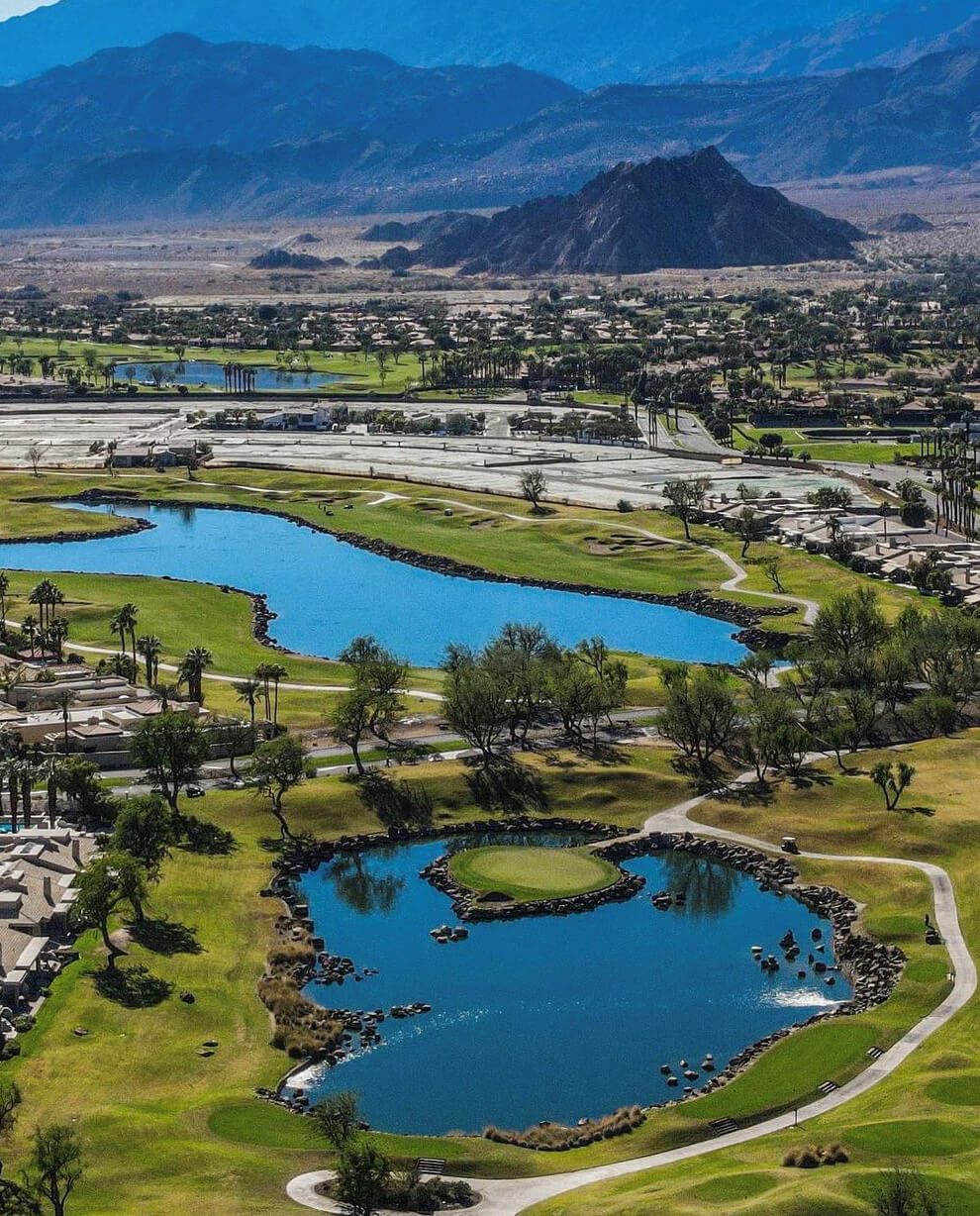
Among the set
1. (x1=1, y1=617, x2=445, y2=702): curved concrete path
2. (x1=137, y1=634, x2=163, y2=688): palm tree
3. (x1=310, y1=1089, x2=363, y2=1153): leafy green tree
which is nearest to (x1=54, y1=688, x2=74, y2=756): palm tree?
(x1=137, y1=634, x2=163, y2=688): palm tree

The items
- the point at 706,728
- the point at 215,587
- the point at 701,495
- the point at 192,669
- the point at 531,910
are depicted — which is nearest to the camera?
the point at 531,910

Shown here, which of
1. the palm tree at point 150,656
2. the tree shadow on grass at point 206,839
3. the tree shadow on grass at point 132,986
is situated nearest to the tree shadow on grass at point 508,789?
the tree shadow on grass at point 206,839

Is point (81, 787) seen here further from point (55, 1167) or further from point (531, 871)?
point (55, 1167)

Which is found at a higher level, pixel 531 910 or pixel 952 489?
pixel 952 489

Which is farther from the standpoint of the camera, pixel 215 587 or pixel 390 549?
pixel 390 549

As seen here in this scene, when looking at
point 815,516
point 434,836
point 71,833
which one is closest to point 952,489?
point 815,516

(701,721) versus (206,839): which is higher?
(701,721)

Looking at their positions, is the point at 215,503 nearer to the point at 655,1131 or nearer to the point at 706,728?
the point at 706,728

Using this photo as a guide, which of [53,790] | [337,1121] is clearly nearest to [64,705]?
[53,790]
